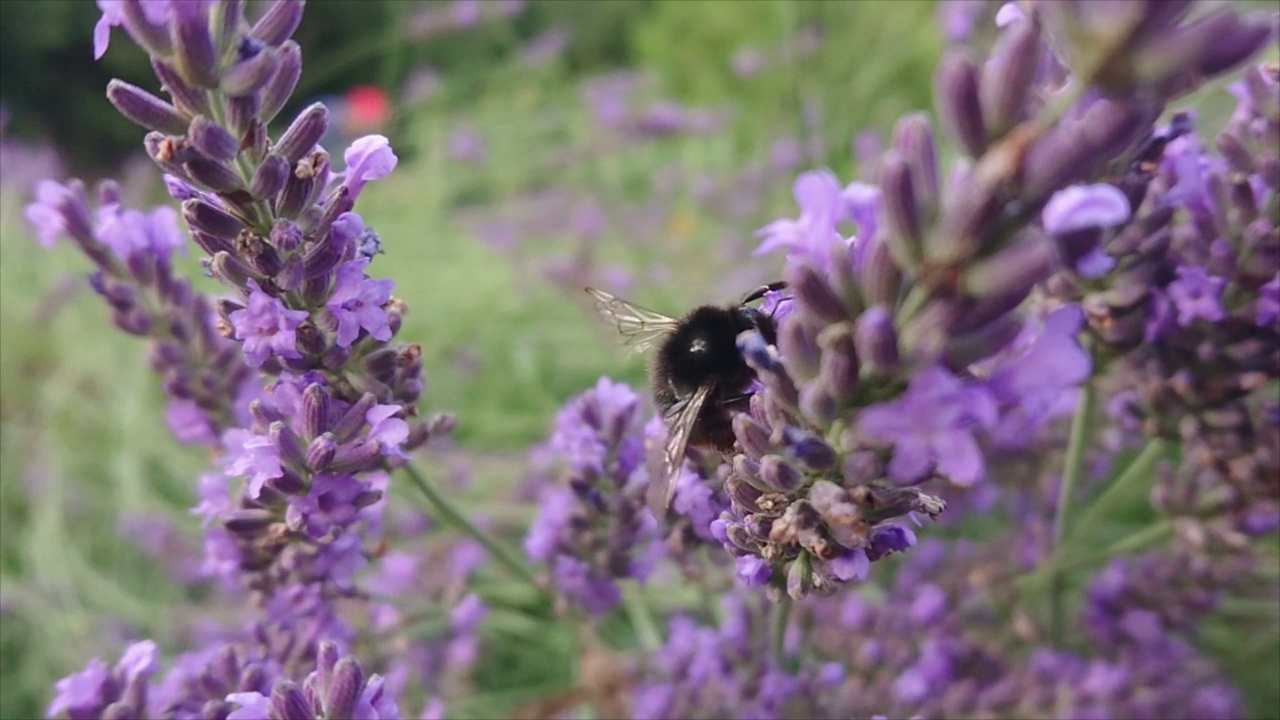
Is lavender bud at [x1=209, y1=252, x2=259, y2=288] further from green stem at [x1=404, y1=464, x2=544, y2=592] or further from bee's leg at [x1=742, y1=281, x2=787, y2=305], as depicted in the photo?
bee's leg at [x1=742, y1=281, x2=787, y2=305]

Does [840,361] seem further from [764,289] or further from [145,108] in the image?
[145,108]

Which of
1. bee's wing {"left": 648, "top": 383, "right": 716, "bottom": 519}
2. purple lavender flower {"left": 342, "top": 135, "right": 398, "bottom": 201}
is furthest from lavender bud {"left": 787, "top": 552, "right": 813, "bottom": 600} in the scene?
purple lavender flower {"left": 342, "top": 135, "right": 398, "bottom": 201}

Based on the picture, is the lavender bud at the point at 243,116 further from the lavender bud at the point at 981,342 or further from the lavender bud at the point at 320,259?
the lavender bud at the point at 981,342

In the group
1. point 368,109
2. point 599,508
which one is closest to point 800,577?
point 599,508

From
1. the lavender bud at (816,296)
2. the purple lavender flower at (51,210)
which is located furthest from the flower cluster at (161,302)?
the lavender bud at (816,296)

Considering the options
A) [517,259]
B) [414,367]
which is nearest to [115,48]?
[517,259]

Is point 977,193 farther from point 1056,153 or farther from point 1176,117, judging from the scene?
point 1176,117
